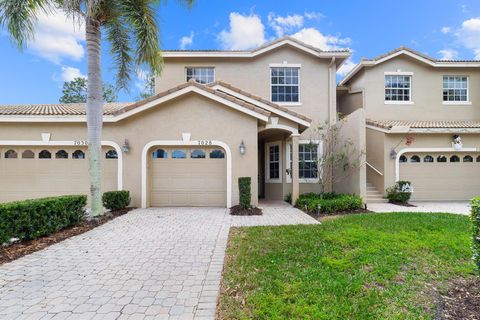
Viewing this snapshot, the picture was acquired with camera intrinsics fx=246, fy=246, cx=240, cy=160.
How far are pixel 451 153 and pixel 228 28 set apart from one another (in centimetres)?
1682

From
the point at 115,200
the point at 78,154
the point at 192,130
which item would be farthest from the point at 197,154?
the point at 78,154

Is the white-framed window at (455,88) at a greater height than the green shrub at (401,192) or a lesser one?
greater

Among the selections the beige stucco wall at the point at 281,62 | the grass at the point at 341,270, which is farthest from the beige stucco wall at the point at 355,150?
the grass at the point at 341,270

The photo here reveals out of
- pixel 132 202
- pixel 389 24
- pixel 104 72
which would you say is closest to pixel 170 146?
pixel 132 202

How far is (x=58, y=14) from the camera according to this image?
8211mm

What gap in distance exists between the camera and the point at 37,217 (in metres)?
6.39

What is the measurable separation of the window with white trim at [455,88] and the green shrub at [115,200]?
19.6 metres

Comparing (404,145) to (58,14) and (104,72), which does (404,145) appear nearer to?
(104,72)

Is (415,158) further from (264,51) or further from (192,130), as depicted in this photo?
(192,130)

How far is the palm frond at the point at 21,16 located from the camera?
7.34 m

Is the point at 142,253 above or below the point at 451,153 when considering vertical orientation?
below

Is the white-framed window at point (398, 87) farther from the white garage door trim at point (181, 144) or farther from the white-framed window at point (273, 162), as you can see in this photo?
the white garage door trim at point (181, 144)

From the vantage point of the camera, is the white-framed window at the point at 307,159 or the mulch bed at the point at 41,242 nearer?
the mulch bed at the point at 41,242

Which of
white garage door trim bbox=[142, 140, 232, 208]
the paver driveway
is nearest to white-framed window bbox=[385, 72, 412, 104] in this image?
white garage door trim bbox=[142, 140, 232, 208]
